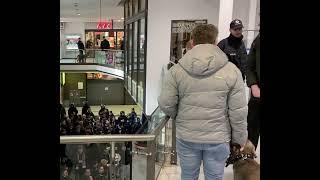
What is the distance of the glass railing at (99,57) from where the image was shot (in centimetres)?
1975

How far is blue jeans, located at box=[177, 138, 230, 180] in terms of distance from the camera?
237cm

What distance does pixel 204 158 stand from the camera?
2.44m

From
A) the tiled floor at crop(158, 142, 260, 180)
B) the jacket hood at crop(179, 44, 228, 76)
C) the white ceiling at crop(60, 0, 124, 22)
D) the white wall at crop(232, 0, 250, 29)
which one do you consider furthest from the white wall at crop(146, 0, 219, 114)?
the jacket hood at crop(179, 44, 228, 76)

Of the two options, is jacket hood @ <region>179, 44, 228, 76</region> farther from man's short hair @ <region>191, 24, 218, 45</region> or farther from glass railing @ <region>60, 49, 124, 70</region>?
glass railing @ <region>60, 49, 124, 70</region>

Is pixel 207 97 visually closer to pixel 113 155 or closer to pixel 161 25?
pixel 113 155

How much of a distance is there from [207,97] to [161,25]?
7.75 m

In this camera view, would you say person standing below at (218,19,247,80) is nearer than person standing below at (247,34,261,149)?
No

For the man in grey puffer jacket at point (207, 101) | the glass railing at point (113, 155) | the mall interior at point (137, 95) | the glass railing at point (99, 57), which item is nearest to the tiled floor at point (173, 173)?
the mall interior at point (137, 95)

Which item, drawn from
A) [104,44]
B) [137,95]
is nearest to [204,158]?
[137,95]

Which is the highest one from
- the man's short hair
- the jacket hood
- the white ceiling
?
the white ceiling
